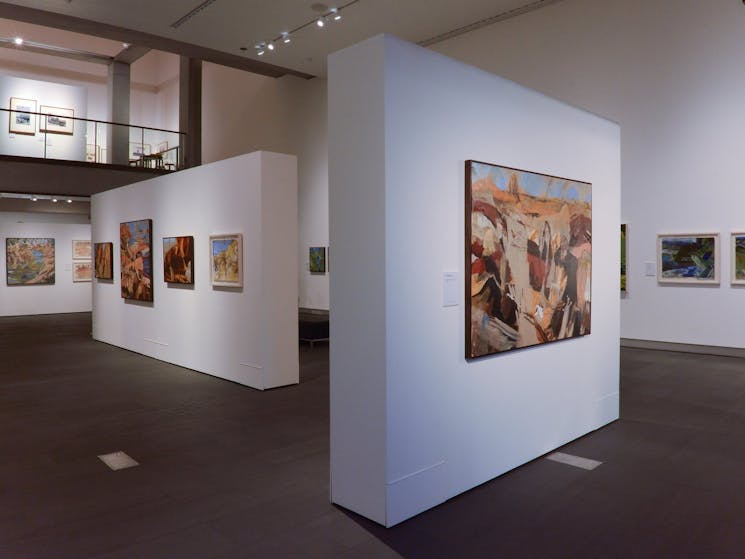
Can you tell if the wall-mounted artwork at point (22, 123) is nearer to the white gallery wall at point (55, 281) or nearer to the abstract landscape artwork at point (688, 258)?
the white gallery wall at point (55, 281)

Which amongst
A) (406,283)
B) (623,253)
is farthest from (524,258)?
(623,253)

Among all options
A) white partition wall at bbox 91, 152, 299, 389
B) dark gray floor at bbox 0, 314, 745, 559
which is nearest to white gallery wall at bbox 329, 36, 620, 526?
dark gray floor at bbox 0, 314, 745, 559

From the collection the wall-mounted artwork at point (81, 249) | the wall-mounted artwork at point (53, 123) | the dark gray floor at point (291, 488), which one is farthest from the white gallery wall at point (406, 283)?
the wall-mounted artwork at point (81, 249)

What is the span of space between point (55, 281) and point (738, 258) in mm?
23671

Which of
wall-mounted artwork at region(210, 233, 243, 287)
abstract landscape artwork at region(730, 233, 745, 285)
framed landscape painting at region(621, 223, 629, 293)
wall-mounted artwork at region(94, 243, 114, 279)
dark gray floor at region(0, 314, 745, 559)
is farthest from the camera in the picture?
wall-mounted artwork at region(94, 243, 114, 279)

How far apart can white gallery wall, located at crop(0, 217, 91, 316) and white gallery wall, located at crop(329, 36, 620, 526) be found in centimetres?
2251

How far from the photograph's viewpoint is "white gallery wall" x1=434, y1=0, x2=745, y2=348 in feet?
37.7

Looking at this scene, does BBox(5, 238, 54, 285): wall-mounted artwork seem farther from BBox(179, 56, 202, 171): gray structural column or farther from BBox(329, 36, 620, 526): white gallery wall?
BBox(329, 36, 620, 526): white gallery wall

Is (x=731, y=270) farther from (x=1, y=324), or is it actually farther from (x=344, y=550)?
(x=1, y=324)

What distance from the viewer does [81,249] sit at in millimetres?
24594

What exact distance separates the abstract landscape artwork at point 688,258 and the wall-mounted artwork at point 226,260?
880 cm

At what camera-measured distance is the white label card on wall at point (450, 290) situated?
Answer: 4836 millimetres

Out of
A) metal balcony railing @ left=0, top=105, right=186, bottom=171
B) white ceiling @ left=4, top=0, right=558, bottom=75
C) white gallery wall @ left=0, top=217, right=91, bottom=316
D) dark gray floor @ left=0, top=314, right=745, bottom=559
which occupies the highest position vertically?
white ceiling @ left=4, top=0, right=558, bottom=75

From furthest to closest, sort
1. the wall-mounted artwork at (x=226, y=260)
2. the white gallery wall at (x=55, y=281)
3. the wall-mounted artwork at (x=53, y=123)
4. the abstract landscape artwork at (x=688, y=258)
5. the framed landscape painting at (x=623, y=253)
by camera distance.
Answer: the white gallery wall at (x=55, y=281) → the wall-mounted artwork at (x=53, y=123) → the framed landscape painting at (x=623, y=253) → the abstract landscape artwork at (x=688, y=258) → the wall-mounted artwork at (x=226, y=260)
